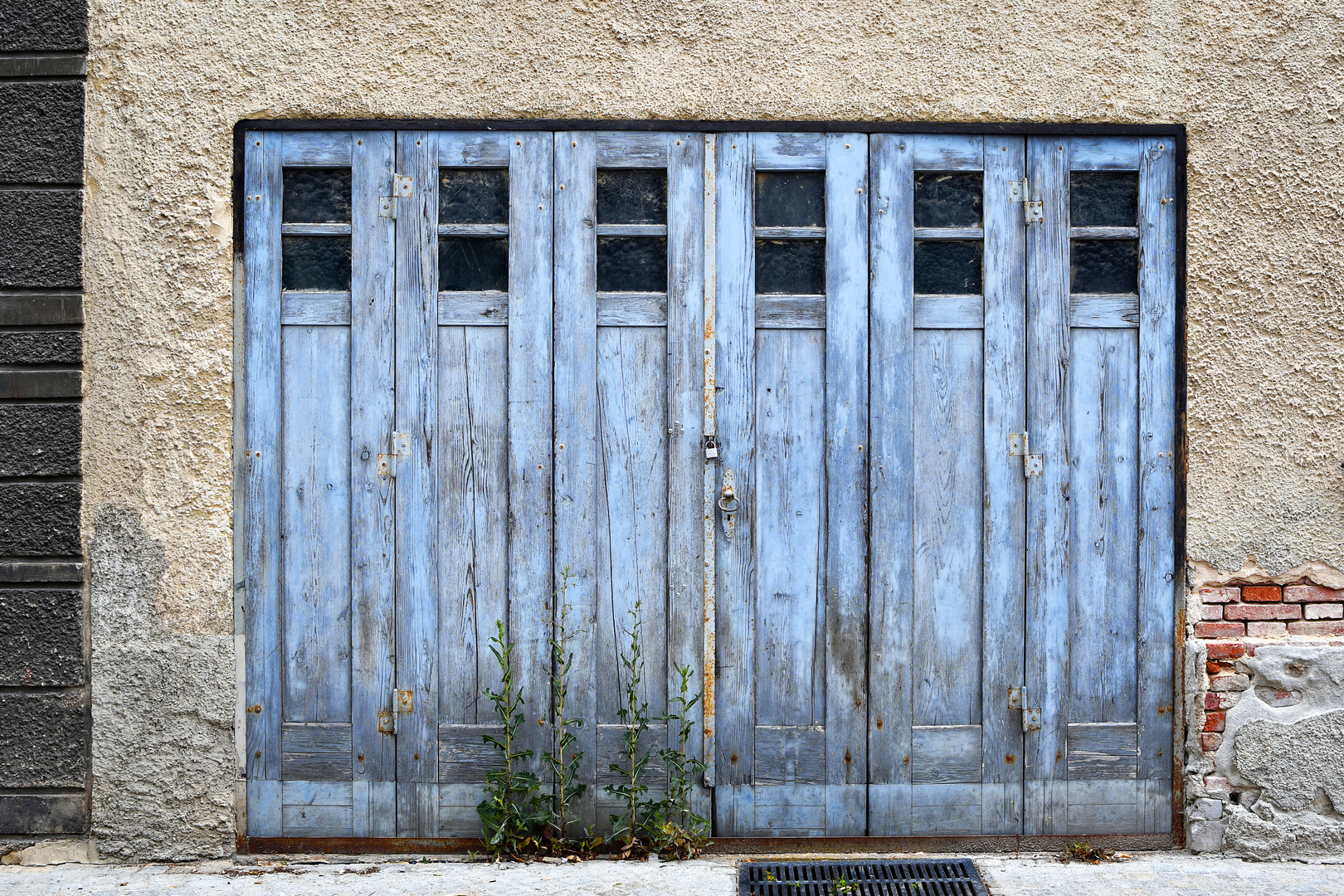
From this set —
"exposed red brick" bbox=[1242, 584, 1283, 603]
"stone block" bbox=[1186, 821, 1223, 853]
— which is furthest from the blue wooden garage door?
"exposed red brick" bbox=[1242, 584, 1283, 603]

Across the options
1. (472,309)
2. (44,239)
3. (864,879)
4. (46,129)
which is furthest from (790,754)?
(46,129)

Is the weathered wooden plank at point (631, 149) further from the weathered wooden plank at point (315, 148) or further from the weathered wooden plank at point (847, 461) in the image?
the weathered wooden plank at point (315, 148)

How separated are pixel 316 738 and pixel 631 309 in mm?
1819

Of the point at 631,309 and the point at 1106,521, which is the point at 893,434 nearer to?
the point at 1106,521

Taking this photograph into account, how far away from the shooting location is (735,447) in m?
3.13

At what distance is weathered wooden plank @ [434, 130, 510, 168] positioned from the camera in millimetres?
3117

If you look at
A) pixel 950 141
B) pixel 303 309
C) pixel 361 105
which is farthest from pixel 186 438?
pixel 950 141

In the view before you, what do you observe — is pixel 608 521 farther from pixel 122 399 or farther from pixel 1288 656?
pixel 1288 656

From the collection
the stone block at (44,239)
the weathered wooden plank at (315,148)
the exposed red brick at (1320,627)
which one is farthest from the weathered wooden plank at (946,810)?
the stone block at (44,239)

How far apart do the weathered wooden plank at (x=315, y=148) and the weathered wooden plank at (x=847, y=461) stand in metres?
1.66

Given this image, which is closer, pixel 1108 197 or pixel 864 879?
pixel 864 879

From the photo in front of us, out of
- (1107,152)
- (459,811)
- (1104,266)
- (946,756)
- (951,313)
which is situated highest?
(1107,152)

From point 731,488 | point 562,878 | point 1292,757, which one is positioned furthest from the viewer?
point 731,488

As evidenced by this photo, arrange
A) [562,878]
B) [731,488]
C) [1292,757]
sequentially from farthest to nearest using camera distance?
[731,488] < [1292,757] < [562,878]
